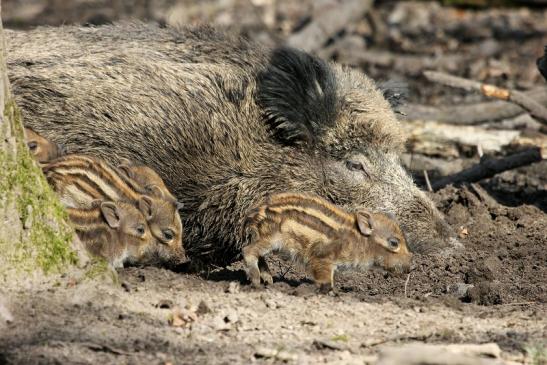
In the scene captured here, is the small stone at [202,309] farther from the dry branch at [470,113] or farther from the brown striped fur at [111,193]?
the dry branch at [470,113]

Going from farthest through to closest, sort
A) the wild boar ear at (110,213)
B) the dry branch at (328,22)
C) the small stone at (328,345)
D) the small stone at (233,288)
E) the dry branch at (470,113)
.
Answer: the dry branch at (328,22) < the dry branch at (470,113) < the wild boar ear at (110,213) < the small stone at (233,288) < the small stone at (328,345)

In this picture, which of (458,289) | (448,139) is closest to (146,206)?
(458,289)

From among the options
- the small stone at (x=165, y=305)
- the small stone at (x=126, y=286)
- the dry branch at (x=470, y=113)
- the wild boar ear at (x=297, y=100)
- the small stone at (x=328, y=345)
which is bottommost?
the dry branch at (x=470, y=113)

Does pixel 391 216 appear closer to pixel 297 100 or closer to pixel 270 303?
pixel 297 100

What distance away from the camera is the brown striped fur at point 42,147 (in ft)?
24.0

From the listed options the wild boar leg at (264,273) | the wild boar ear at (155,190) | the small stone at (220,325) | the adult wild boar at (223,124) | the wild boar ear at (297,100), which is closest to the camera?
the small stone at (220,325)

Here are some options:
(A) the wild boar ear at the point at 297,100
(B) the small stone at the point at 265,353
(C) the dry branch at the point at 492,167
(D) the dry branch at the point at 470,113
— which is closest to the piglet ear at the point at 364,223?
(A) the wild boar ear at the point at 297,100

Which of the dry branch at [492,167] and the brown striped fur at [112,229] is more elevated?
the brown striped fur at [112,229]

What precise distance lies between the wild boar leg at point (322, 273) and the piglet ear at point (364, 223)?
1.10 ft

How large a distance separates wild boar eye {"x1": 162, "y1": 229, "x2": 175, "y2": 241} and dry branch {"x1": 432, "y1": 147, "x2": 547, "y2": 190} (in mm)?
3740

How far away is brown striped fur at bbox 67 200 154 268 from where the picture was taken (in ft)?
21.9

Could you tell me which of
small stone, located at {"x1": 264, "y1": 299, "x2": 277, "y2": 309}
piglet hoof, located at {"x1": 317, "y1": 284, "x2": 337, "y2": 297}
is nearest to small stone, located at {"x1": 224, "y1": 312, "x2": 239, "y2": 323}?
small stone, located at {"x1": 264, "y1": 299, "x2": 277, "y2": 309}

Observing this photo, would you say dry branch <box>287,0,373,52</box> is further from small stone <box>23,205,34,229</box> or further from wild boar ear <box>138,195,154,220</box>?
small stone <box>23,205,34,229</box>

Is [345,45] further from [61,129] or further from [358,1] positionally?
[61,129]
